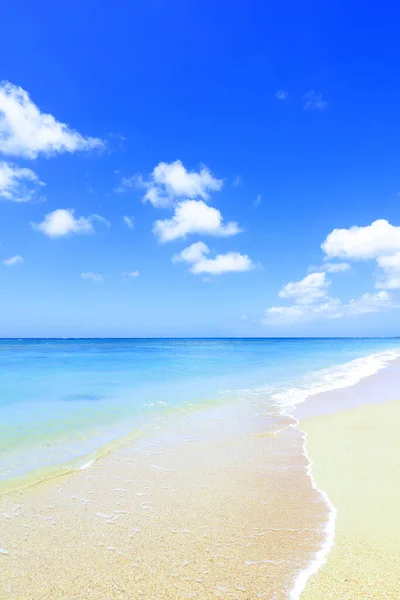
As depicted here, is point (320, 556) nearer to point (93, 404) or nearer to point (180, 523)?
point (180, 523)

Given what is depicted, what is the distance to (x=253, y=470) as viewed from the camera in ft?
20.1

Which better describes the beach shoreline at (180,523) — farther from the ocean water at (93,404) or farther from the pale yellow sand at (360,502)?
the ocean water at (93,404)

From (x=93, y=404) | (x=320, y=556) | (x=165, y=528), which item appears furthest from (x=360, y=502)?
(x=93, y=404)

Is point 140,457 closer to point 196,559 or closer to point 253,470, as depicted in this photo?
point 253,470

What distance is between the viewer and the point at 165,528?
420 cm

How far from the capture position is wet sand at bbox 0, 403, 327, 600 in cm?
319

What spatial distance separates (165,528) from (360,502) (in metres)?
2.58

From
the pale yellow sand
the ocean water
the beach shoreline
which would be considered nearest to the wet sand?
the beach shoreline

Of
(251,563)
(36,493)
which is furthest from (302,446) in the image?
(36,493)

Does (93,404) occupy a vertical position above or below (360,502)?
below

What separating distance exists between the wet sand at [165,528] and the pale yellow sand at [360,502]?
0.87 ft

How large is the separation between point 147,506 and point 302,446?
12.9 ft

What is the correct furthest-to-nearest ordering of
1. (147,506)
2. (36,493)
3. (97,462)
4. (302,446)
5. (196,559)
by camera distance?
(302,446)
(97,462)
(36,493)
(147,506)
(196,559)

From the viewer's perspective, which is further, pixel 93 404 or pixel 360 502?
pixel 93 404
